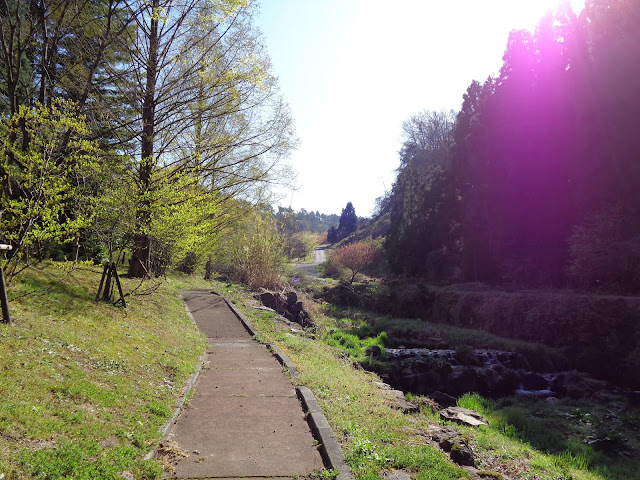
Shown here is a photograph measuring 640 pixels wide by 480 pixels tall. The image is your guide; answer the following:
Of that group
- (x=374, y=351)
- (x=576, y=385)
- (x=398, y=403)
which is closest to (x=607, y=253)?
(x=576, y=385)

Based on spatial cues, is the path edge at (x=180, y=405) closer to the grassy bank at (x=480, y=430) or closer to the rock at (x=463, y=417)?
the grassy bank at (x=480, y=430)

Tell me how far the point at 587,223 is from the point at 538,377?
8.91 metres

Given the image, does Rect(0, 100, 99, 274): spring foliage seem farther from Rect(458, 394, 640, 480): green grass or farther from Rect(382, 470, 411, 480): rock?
Rect(458, 394, 640, 480): green grass

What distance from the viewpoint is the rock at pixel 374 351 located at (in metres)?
12.9

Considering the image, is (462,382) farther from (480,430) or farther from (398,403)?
(398,403)

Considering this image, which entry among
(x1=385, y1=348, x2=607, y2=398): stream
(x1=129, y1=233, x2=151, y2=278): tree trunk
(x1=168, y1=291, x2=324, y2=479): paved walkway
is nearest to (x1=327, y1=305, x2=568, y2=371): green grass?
(x1=385, y1=348, x2=607, y2=398): stream

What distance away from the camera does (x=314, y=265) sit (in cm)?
5247

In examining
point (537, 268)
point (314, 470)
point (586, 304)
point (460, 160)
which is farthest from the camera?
point (460, 160)

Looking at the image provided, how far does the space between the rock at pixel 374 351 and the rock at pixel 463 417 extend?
5.21 metres

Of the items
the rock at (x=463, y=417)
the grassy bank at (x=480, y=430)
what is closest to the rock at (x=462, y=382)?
the grassy bank at (x=480, y=430)

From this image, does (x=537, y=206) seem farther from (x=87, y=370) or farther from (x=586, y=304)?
(x=87, y=370)

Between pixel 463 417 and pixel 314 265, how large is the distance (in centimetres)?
4537


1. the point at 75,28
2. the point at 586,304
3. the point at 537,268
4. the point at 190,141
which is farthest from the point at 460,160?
the point at 75,28

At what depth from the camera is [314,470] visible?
12.2 feet
